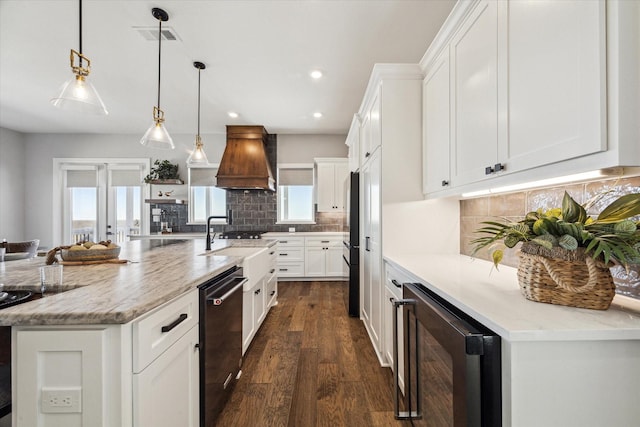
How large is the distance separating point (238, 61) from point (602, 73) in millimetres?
2913

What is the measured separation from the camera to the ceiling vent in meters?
2.38

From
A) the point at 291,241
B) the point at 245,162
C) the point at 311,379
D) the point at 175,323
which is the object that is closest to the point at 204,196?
the point at 245,162

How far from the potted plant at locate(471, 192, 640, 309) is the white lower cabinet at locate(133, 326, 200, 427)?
1.26m

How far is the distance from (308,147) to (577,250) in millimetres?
4830

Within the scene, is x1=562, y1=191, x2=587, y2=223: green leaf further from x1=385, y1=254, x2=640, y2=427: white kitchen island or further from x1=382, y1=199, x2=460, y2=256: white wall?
x1=382, y1=199, x2=460, y2=256: white wall

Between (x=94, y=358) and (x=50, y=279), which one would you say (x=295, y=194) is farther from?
(x=94, y=358)

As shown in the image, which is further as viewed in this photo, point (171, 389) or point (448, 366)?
point (171, 389)

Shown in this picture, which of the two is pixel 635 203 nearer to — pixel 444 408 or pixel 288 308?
pixel 444 408

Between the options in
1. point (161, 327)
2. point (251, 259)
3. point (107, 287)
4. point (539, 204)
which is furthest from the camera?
point (251, 259)

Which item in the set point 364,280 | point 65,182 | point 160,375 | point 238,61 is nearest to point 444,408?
point 160,375

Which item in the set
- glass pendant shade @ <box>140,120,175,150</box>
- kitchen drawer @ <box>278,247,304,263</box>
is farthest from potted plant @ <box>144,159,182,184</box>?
glass pendant shade @ <box>140,120,175,150</box>

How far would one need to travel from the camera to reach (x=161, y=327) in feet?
3.35

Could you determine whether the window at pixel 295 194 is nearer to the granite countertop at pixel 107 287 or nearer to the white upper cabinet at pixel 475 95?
the granite countertop at pixel 107 287

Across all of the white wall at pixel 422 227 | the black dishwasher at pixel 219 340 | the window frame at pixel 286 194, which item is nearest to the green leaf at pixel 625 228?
the white wall at pixel 422 227
